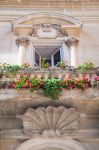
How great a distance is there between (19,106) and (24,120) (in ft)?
1.43

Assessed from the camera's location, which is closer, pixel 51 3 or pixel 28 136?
pixel 28 136

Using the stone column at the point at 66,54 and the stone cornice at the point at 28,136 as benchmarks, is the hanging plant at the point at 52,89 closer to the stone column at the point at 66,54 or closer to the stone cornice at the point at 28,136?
the stone cornice at the point at 28,136

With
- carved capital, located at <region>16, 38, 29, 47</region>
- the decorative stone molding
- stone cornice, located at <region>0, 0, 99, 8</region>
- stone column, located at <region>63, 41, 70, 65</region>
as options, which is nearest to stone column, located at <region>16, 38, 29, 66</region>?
carved capital, located at <region>16, 38, 29, 47</region>

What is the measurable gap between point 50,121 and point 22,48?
4.07 m

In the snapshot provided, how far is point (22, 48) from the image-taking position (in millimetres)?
13555

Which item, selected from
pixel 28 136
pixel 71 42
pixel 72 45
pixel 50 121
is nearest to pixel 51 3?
pixel 71 42

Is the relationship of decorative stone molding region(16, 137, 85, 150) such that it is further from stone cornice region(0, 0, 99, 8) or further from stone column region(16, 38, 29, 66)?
stone cornice region(0, 0, 99, 8)

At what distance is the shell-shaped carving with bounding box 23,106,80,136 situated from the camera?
1034 cm

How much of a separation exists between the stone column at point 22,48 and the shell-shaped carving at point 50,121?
3216mm

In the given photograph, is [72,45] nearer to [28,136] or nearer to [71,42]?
[71,42]

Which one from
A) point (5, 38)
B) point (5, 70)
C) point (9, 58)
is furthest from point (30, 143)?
point (5, 38)

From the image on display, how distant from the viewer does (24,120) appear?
34.1 ft

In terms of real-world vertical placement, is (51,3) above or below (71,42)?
above

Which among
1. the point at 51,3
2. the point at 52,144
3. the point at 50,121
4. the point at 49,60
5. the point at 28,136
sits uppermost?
the point at 51,3
